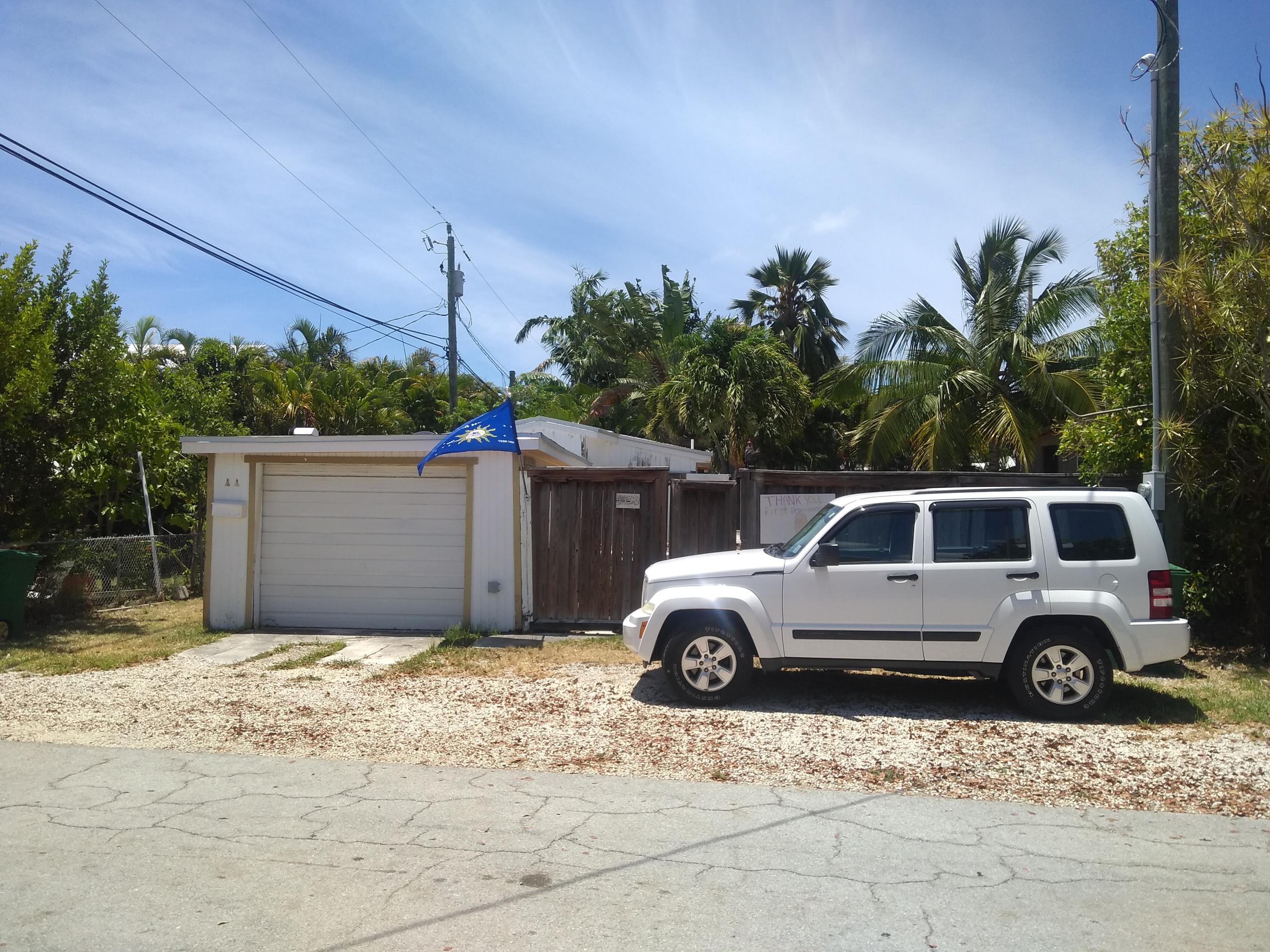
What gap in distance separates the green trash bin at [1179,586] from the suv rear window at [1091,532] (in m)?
1.21

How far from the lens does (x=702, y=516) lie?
1184 centimetres

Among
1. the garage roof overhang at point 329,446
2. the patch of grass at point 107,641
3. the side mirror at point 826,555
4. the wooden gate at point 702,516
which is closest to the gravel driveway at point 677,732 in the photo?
the patch of grass at point 107,641

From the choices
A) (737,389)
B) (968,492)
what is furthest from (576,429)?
(968,492)

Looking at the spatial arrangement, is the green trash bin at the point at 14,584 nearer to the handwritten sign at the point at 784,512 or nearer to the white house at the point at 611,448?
the white house at the point at 611,448

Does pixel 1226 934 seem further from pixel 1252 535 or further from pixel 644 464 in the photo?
pixel 644 464

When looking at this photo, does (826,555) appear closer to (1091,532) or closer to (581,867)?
(1091,532)

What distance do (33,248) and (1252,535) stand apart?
14.6 m

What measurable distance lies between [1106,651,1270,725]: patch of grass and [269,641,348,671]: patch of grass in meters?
7.50

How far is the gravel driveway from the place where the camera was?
6.19 metres

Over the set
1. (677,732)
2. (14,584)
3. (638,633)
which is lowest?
(677,732)

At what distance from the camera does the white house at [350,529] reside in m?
11.9

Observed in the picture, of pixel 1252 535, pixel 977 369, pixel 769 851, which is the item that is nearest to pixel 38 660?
pixel 769 851

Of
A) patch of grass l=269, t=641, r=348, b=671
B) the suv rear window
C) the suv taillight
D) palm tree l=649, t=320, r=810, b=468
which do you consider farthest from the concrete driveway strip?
palm tree l=649, t=320, r=810, b=468

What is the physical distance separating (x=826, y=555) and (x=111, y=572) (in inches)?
457
